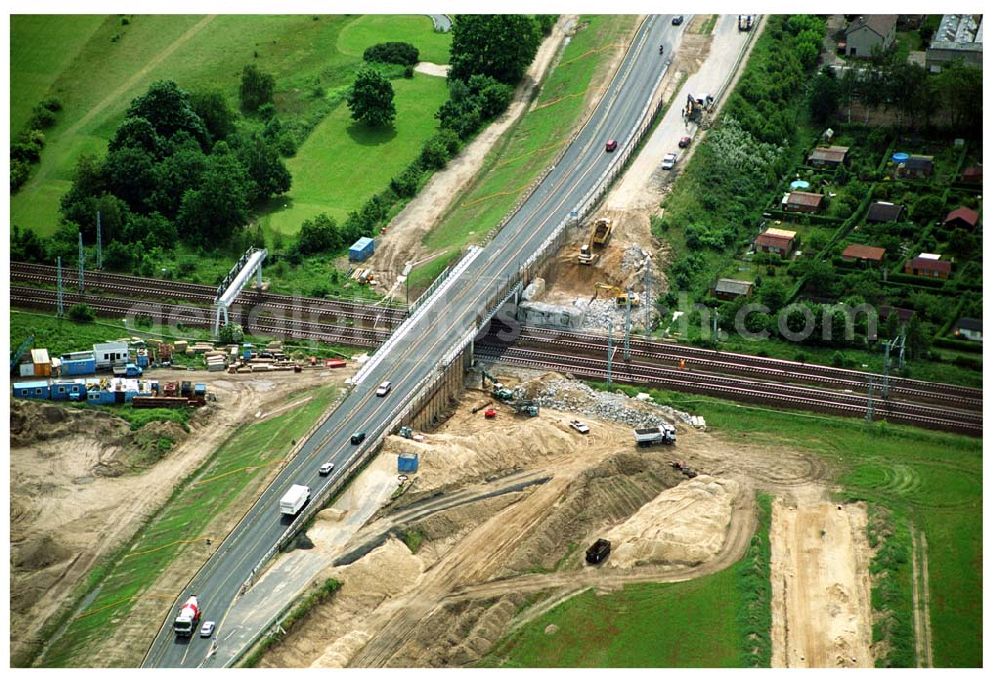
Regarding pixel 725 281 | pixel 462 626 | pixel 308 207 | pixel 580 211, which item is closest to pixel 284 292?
pixel 308 207

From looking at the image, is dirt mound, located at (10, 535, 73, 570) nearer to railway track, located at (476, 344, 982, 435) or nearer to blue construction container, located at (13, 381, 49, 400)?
blue construction container, located at (13, 381, 49, 400)

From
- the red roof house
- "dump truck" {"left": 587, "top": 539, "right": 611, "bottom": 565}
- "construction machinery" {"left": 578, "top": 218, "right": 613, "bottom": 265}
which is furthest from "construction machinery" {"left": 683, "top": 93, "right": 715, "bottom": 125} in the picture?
"dump truck" {"left": 587, "top": 539, "right": 611, "bottom": 565}

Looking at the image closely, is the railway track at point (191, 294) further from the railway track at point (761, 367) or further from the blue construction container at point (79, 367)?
the blue construction container at point (79, 367)

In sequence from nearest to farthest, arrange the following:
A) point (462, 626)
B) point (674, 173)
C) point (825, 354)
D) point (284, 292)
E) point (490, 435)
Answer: point (462, 626) → point (490, 435) → point (825, 354) → point (284, 292) → point (674, 173)

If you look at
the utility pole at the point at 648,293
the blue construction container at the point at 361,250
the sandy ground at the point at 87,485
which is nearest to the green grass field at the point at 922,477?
the utility pole at the point at 648,293

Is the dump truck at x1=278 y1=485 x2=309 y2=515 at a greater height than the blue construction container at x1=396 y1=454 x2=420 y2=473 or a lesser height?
lesser

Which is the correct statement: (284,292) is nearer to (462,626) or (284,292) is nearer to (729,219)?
(729,219)
